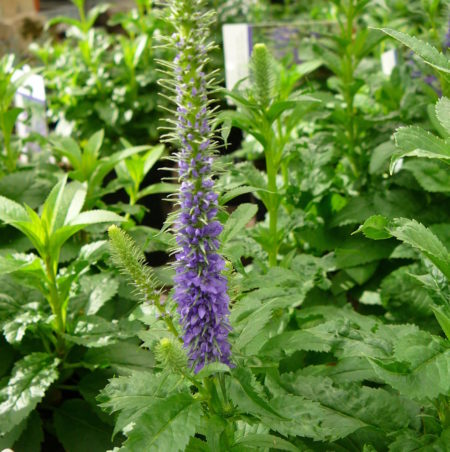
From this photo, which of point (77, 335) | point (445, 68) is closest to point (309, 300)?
point (77, 335)

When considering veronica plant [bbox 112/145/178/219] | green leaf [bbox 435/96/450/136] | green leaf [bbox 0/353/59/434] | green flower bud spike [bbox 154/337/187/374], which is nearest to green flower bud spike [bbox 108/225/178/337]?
green flower bud spike [bbox 154/337/187/374]

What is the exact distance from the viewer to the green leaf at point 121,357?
6.82 ft

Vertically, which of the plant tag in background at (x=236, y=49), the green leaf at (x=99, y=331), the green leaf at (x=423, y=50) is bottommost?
the green leaf at (x=99, y=331)

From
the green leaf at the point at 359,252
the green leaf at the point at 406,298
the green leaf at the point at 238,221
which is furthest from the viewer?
the green leaf at the point at 359,252

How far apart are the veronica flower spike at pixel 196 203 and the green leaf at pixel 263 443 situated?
0.56 ft

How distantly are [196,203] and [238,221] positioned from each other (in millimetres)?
528

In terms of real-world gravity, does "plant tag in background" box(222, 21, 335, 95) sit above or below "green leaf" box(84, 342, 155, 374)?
above

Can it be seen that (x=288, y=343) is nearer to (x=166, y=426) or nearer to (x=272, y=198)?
(x=166, y=426)

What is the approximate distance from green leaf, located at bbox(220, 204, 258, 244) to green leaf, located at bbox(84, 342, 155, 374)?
0.63 m

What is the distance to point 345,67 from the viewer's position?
2.75 meters

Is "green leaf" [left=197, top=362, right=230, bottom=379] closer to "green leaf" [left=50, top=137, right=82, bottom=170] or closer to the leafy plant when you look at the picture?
"green leaf" [left=50, top=137, right=82, bottom=170]

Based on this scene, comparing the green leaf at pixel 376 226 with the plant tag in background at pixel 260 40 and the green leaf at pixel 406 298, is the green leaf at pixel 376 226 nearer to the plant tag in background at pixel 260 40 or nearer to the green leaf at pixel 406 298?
the green leaf at pixel 406 298

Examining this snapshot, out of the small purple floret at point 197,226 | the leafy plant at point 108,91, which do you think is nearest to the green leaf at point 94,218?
the small purple floret at point 197,226

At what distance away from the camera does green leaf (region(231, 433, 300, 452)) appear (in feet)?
4.25
